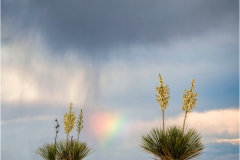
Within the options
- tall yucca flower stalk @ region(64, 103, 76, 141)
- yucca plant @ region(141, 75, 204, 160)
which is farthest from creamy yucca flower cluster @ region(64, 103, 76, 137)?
yucca plant @ region(141, 75, 204, 160)

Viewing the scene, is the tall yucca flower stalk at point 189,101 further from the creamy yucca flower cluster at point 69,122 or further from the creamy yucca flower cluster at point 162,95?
the creamy yucca flower cluster at point 69,122

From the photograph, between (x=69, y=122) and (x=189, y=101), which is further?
(x=69, y=122)

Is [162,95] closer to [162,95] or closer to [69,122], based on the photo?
[162,95]

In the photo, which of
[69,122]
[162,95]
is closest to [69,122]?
[69,122]

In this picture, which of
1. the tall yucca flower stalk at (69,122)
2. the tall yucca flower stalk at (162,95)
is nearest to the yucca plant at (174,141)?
the tall yucca flower stalk at (162,95)

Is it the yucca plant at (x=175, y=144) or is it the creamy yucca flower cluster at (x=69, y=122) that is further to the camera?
the creamy yucca flower cluster at (x=69, y=122)

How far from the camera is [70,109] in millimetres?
21906

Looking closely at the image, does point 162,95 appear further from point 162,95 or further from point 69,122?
point 69,122

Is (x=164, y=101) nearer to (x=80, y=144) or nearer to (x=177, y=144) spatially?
(x=177, y=144)

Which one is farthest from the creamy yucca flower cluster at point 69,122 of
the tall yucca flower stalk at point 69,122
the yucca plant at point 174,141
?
the yucca plant at point 174,141

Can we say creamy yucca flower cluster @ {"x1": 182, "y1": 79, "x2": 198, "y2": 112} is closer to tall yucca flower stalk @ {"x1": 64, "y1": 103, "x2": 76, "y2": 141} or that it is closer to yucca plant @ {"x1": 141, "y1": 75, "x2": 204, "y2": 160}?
yucca plant @ {"x1": 141, "y1": 75, "x2": 204, "y2": 160}

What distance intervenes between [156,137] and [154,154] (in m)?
0.89

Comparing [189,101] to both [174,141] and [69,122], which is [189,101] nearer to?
[174,141]

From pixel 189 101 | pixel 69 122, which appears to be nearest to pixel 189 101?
pixel 189 101
